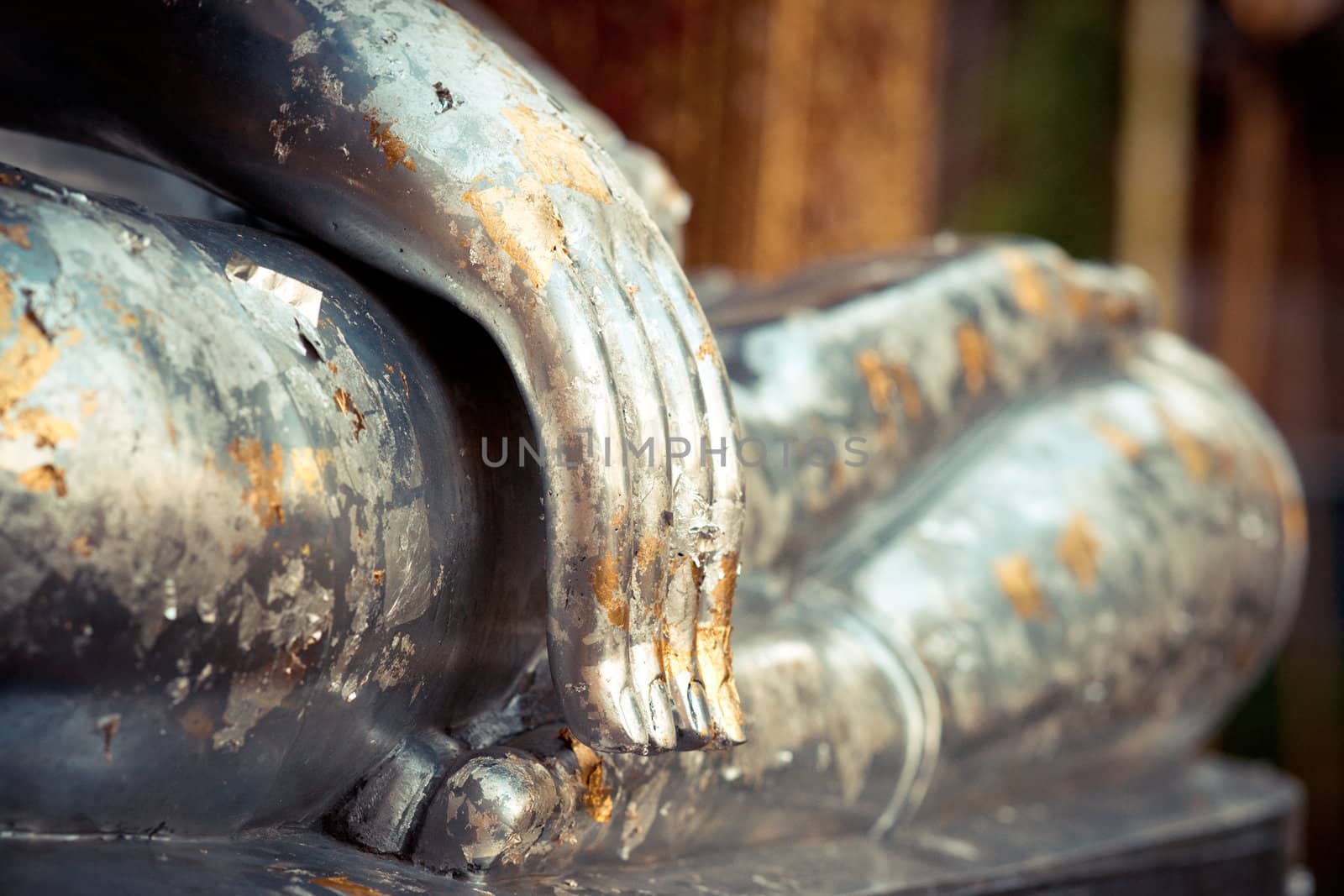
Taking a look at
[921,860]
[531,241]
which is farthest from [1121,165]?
[531,241]

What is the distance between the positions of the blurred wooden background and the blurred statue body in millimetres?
1298

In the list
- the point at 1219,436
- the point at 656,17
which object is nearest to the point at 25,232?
the point at 1219,436

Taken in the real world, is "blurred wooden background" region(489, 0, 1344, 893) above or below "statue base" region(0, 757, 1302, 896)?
above

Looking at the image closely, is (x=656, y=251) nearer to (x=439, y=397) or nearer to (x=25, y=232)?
(x=439, y=397)

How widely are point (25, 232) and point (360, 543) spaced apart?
154 mm

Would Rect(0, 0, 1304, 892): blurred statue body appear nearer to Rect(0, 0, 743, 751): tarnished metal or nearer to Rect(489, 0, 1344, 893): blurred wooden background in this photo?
Rect(0, 0, 743, 751): tarnished metal

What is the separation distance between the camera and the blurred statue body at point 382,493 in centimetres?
44

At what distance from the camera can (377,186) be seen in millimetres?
538

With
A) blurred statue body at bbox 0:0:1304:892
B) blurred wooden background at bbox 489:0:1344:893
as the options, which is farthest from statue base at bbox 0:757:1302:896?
blurred wooden background at bbox 489:0:1344:893

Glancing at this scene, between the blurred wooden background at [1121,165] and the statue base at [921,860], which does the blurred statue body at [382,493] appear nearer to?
the statue base at [921,860]

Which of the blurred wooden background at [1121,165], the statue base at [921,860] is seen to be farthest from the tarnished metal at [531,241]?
the blurred wooden background at [1121,165]

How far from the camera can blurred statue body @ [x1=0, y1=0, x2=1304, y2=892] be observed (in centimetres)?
44

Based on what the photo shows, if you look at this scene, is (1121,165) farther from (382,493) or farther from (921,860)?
(382,493)

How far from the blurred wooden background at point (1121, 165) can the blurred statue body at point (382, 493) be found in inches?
51.1
